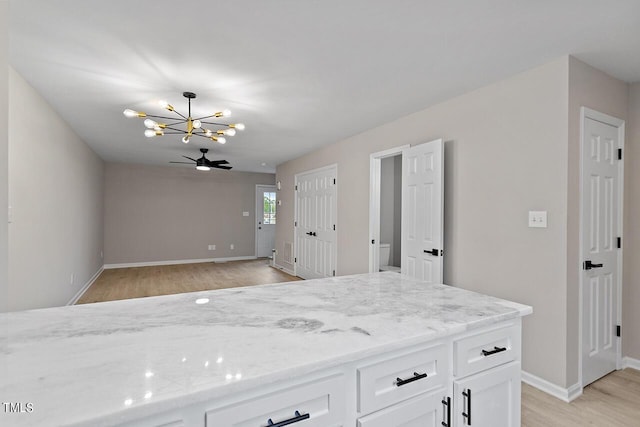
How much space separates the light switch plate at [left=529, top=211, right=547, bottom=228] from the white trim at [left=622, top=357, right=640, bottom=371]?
150 cm

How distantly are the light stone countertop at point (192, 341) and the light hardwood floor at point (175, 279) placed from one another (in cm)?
424

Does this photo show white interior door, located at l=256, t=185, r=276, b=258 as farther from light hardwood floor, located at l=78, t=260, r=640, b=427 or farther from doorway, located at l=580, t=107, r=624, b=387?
doorway, located at l=580, t=107, r=624, b=387

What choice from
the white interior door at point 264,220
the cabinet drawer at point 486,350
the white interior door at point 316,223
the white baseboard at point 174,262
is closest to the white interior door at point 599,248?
the cabinet drawer at point 486,350

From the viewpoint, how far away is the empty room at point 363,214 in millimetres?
917

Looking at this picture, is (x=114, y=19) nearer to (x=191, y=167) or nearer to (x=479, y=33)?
(x=479, y=33)

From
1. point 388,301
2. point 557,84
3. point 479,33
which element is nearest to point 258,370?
point 388,301

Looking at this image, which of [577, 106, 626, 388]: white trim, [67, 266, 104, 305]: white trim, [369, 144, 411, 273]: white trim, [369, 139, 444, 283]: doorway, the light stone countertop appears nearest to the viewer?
the light stone countertop

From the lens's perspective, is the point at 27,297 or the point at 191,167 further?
the point at 191,167

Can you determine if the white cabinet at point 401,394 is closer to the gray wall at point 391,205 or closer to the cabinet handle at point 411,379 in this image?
the cabinet handle at point 411,379

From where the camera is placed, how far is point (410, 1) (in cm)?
174

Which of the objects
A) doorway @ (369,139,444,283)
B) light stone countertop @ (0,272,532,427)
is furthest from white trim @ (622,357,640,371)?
light stone countertop @ (0,272,532,427)

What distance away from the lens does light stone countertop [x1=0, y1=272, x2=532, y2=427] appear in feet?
2.35

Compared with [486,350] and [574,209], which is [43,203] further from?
[574,209]

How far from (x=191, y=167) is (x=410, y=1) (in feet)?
23.7
